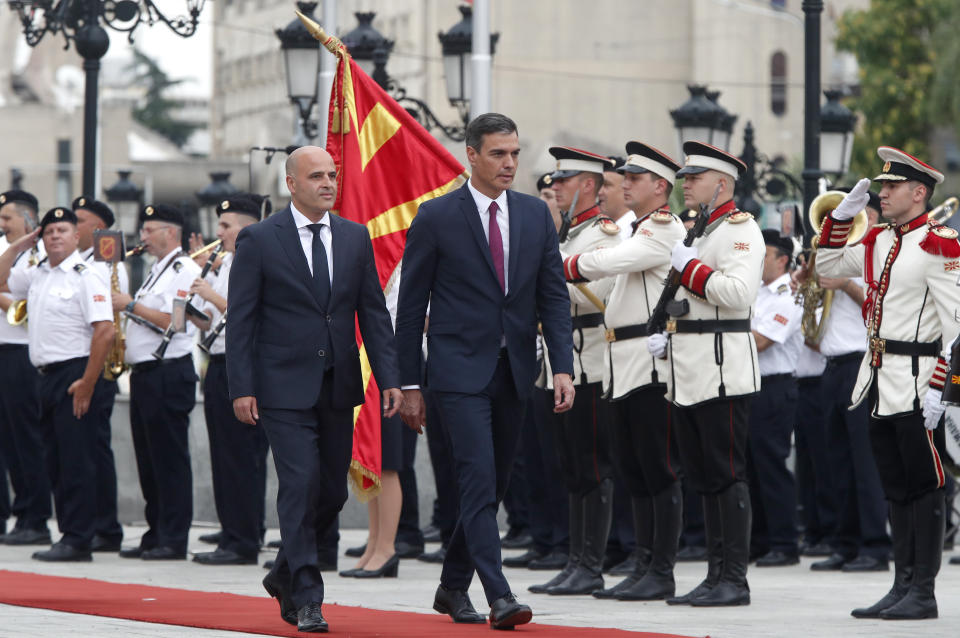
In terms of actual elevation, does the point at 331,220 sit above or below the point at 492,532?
above

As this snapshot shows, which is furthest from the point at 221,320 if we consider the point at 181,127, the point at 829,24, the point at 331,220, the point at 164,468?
the point at 181,127

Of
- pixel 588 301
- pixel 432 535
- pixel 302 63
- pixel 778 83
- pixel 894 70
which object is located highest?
pixel 778 83

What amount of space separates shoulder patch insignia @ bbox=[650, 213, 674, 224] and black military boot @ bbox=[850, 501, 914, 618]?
183 centimetres

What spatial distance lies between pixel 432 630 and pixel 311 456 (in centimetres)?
93

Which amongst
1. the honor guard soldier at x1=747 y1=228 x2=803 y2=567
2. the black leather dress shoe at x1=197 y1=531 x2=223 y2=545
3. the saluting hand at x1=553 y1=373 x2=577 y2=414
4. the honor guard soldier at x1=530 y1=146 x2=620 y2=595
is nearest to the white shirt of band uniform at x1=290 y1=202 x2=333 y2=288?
the saluting hand at x1=553 y1=373 x2=577 y2=414

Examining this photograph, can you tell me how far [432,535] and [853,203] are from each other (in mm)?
5564

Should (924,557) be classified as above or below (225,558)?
above

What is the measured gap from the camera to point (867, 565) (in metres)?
11.7

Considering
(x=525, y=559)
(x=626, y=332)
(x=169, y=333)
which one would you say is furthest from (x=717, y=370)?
(x=169, y=333)

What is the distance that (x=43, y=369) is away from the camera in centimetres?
1252

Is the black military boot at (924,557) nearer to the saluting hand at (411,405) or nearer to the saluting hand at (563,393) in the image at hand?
the saluting hand at (563,393)

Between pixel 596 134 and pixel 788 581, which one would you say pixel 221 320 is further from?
pixel 596 134

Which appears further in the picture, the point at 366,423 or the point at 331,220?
the point at 366,423

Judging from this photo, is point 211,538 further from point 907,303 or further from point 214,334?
point 907,303
